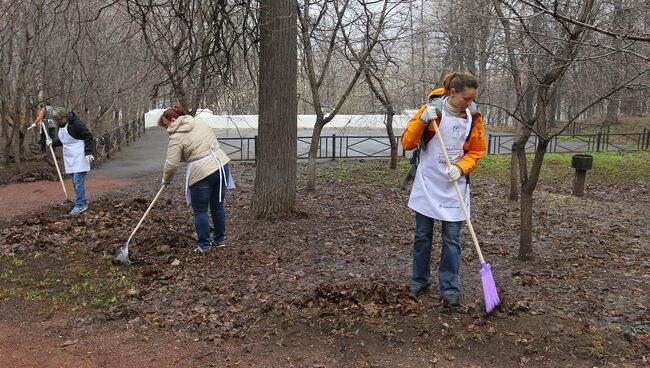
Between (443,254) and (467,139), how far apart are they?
86 cm

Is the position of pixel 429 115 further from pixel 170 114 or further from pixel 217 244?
pixel 217 244

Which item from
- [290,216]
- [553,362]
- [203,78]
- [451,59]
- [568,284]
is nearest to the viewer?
[553,362]

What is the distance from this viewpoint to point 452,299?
12.1 feet

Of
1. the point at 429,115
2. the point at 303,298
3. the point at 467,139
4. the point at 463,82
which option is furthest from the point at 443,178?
the point at 303,298

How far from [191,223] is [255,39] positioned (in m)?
2.53

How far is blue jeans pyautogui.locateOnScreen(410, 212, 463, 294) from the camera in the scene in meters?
3.72

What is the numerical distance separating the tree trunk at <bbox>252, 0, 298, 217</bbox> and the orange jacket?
2.74 metres

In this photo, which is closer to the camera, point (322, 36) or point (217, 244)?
point (217, 244)

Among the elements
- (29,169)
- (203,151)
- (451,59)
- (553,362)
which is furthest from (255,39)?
(29,169)

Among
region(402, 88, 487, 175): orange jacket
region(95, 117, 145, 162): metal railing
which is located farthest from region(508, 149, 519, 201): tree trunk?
region(95, 117, 145, 162): metal railing

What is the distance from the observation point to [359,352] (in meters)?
3.23

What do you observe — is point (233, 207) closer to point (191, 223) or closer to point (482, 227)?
point (191, 223)

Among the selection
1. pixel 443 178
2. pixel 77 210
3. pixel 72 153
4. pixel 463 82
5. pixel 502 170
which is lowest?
pixel 77 210

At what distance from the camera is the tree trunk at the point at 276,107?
20.0 ft
